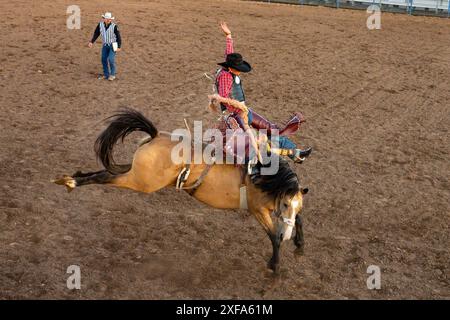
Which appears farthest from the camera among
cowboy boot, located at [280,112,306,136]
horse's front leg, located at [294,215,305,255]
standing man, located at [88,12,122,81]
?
standing man, located at [88,12,122,81]

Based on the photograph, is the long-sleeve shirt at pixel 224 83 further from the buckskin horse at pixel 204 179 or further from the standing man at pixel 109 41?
the standing man at pixel 109 41

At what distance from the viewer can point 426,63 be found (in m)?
16.5

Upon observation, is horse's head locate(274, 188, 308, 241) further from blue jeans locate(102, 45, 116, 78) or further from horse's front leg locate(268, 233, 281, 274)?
blue jeans locate(102, 45, 116, 78)

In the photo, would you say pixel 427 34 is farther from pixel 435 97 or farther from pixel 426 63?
pixel 435 97

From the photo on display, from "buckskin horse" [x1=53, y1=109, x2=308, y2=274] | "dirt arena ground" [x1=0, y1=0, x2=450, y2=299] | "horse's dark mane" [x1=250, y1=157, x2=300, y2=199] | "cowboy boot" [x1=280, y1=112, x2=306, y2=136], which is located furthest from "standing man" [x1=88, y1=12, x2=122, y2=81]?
"horse's dark mane" [x1=250, y1=157, x2=300, y2=199]

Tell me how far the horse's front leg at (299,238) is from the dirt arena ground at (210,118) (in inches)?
5.1

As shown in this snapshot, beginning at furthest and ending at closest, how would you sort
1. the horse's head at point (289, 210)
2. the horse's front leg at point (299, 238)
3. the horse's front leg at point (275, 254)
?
the horse's front leg at point (299, 238), the horse's front leg at point (275, 254), the horse's head at point (289, 210)

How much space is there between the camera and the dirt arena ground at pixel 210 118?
6.95 meters

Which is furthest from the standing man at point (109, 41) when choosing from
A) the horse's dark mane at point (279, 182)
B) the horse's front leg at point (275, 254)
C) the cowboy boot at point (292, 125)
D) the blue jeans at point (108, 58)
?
the horse's front leg at point (275, 254)

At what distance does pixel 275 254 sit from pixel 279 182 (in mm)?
865

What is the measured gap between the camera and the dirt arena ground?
6945 millimetres
